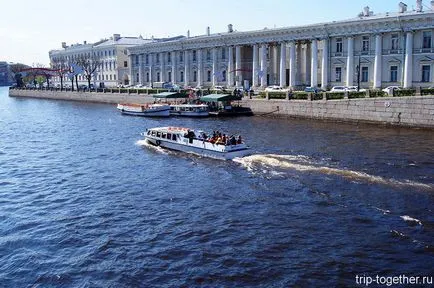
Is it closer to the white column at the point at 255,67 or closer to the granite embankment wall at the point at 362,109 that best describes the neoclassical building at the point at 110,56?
the white column at the point at 255,67

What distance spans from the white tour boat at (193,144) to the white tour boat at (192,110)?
2149 cm

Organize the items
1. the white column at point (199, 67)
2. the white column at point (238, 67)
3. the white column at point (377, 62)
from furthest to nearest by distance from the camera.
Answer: the white column at point (199, 67)
the white column at point (238, 67)
the white column at point (377, 62)

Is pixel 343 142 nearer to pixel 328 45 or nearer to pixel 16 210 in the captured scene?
pixel 16 210

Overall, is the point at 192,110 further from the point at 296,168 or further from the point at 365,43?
the point at 296,168

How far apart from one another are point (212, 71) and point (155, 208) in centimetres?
7067

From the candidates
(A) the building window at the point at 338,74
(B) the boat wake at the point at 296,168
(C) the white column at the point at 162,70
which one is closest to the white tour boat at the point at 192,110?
(A) the building window at the point at 338,74

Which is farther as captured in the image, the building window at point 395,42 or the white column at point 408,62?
the building window at point 395,42

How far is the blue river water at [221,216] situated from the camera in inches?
649

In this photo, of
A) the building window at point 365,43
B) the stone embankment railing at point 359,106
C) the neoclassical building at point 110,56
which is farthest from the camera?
the neoclassical building at point 110,56

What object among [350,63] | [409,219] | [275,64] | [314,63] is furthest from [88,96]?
[409,219]

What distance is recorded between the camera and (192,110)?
2520 inches

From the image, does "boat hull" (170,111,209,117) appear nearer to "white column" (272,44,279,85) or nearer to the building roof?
"white column" (272,44,279,85)

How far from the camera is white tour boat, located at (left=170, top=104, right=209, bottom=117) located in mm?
63250

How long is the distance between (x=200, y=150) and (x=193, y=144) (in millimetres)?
870
